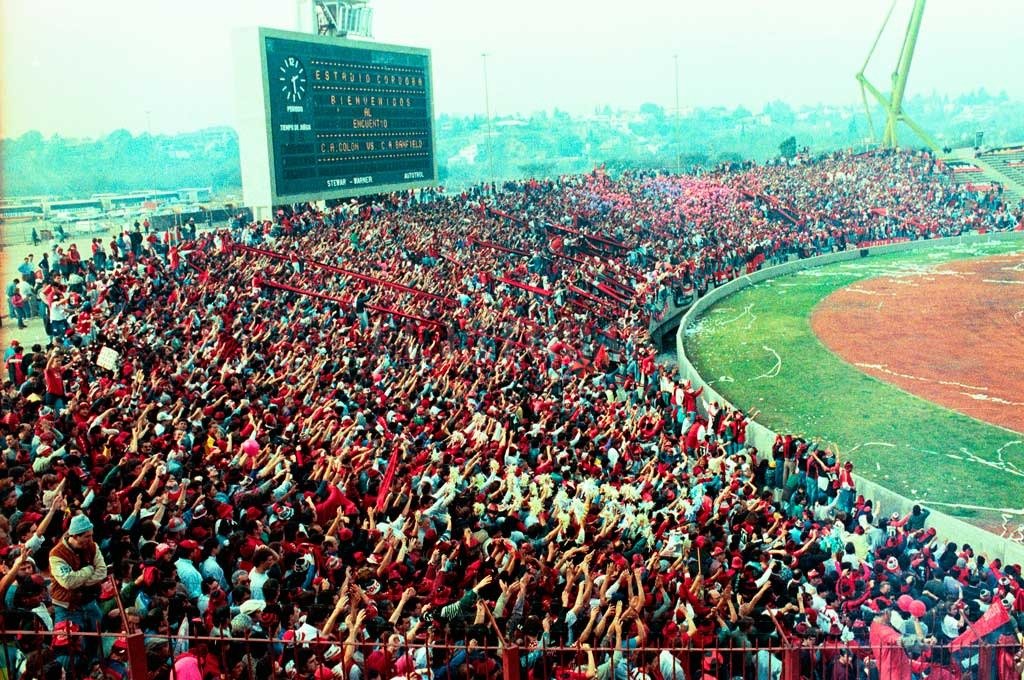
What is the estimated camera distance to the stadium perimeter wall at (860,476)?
41.0 feet

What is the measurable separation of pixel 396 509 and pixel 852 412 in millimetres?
13772

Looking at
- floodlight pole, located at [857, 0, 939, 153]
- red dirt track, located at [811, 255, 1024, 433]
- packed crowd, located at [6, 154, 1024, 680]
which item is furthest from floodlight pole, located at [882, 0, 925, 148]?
packed crowd, located at [6, 154, 1024, 680]

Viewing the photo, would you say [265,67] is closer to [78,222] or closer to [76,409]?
[78,222]

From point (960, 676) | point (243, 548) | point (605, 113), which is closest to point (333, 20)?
point (243, 548)

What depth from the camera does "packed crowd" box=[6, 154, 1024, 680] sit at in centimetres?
641

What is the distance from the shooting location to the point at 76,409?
991 centimetres

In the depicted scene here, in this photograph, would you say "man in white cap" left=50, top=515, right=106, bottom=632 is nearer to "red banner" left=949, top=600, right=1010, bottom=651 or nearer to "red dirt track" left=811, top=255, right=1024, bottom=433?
"red banner" left=949, top=600, right=1010, bottom=651

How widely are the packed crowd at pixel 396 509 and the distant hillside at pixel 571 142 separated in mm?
36804

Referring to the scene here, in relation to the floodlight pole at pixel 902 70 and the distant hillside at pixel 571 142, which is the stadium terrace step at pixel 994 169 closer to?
the floodlight pole at pixel 902 70

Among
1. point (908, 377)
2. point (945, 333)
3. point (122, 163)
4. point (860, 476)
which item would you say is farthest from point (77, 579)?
point (122, 163)

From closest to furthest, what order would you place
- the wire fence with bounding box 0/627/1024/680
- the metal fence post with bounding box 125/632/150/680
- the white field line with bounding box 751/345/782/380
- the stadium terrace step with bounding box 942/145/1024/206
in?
the metal fence post with bounding box 125/632/150/680
the wire fence with bounding box 0/627/1024/680
the white field line with bounding box 751/345/782/380
the stadium terrace step with bounding box 942/145/1024/206

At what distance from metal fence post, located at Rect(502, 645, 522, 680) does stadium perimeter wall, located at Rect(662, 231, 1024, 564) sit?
29.2 feet

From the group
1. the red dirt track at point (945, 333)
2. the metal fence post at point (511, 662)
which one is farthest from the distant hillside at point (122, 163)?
the metal fence post at point (511, 662)

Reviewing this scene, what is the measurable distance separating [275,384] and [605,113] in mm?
102955
